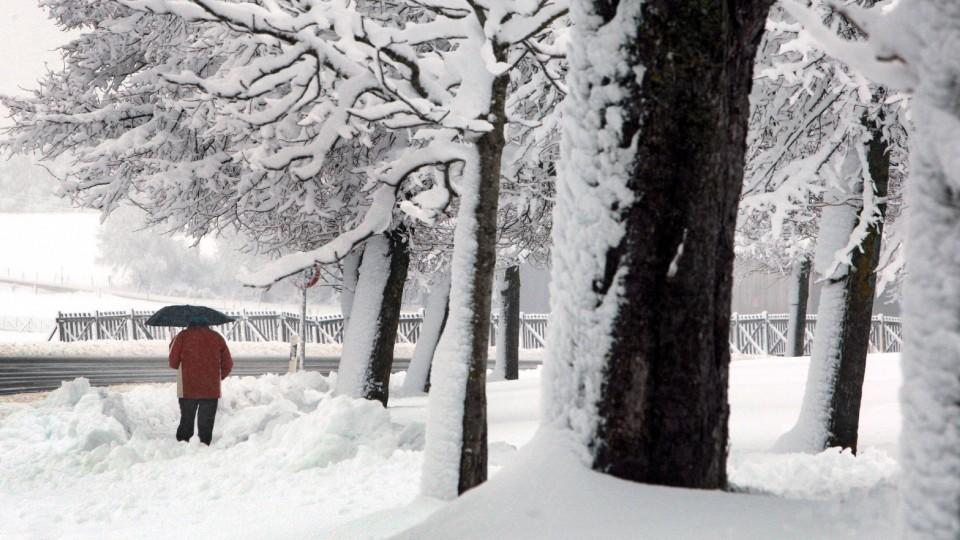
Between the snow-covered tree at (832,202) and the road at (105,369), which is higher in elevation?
the snow-covered tree at (832,202)

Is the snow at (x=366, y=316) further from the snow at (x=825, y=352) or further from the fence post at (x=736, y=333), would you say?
the fence post at (x=736, y=333)

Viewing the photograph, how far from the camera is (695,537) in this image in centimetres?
333

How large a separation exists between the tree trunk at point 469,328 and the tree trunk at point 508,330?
45.2ft

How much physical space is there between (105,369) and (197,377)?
1665 cm

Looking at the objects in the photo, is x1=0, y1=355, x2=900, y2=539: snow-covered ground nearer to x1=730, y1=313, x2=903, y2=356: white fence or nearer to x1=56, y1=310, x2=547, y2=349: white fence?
x1=730, y1=313, x2=903, y2=356: white fence

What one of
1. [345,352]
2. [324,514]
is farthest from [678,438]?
[345,352]

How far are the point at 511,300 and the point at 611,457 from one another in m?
17.6

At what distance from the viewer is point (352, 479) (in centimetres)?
866

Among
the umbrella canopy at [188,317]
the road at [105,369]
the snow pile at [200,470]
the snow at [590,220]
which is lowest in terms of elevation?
the road at [105,369]

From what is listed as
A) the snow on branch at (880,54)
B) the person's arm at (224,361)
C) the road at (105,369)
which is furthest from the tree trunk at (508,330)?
the snow on branch at (880,54)

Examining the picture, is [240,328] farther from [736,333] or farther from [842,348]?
[842,348]

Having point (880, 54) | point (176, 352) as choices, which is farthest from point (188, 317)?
point (880, 54)

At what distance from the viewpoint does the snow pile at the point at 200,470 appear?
7.70 metres

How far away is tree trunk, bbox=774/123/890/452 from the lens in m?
9.98
